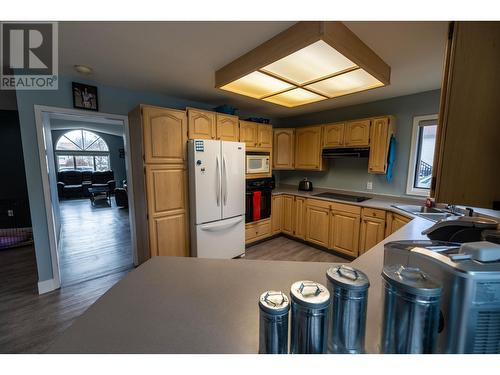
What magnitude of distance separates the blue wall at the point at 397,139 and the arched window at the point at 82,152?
904cm

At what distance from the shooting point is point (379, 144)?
2.96 metres

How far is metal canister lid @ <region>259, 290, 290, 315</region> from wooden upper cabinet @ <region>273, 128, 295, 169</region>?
11.4 ft

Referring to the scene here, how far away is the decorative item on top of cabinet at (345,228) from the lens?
9.56ft

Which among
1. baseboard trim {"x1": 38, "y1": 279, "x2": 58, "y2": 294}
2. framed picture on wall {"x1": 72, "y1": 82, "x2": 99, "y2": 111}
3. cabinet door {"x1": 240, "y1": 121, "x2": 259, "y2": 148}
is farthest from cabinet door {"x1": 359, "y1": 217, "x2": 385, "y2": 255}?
baseboard trim {"x1": 38, "y1": 279, "x2": 58, "y2": 294}

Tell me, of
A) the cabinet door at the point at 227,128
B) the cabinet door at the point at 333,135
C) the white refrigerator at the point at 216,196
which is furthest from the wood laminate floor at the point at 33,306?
the cabinet door at the point at 333,135

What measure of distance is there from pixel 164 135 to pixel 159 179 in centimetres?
52

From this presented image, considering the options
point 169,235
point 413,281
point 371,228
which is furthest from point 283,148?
point 413,281

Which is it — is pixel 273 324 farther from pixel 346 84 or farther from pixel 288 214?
pixel 288 214

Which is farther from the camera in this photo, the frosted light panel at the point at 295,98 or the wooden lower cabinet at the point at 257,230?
the wooden lower cabinet at the point at 257,230

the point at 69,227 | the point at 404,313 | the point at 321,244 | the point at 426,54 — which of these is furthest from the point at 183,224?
the point at 69,227

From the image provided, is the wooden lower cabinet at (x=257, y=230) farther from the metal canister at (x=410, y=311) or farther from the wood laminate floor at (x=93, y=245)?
the metal canister at (x=410, y=311)
